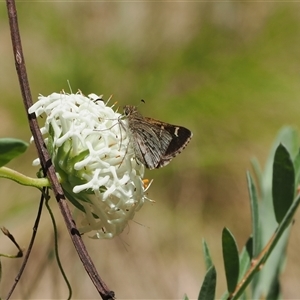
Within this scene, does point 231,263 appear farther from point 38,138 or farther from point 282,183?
point 38,138

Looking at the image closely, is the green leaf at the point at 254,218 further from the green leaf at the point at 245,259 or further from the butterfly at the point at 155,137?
the butterfly at the point at 155,137

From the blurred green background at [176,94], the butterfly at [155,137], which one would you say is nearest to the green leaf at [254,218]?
the butterfly at [155,137]

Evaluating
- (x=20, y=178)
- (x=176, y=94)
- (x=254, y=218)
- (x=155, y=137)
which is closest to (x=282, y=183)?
(x=254, y=218)

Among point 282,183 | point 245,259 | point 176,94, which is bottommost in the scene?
point 176,94

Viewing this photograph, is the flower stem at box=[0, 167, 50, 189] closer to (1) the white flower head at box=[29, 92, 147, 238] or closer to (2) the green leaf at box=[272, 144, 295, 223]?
(1) the white flower head at box=[29, 92, 147, 238]

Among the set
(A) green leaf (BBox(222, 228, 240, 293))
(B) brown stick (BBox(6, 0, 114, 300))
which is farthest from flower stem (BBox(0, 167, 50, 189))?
(A) green leaf (BBox(222, 228, 240, 293))

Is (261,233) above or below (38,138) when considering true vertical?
below
